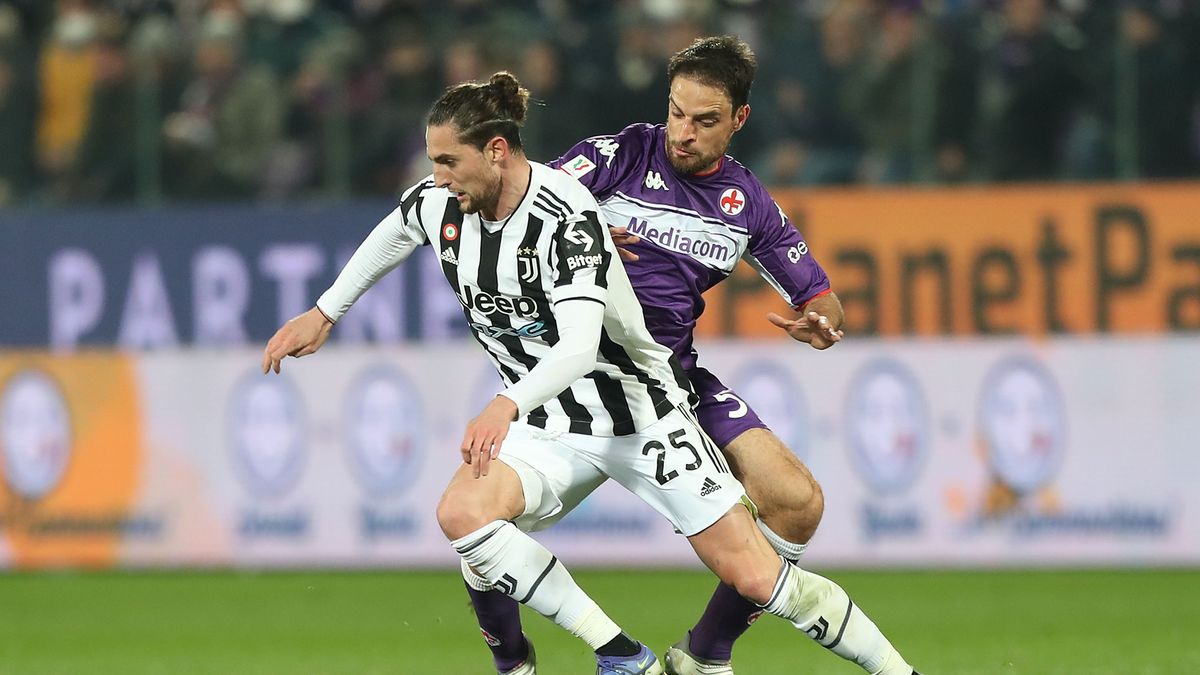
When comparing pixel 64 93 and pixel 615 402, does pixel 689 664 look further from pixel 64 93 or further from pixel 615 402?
pixel 64 93

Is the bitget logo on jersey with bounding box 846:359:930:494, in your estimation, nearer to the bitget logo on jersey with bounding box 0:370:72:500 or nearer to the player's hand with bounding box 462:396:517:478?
the bitget logo on jersey with bounding box 0:370:72:500

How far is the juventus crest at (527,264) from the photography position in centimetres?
680

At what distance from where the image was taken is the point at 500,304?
692 cm

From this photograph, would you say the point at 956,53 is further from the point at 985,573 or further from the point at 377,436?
the point at 377,436

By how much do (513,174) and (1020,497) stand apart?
747 cm

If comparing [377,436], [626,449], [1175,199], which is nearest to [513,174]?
[626,449]

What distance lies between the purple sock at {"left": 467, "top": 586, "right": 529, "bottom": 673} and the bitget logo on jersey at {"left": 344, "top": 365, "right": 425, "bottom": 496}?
641 centimetres

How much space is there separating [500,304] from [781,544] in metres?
1.51

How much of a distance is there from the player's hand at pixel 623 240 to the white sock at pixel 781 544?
1132 mm

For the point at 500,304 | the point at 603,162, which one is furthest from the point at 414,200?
the point at 603,162

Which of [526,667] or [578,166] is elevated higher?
[578,166]

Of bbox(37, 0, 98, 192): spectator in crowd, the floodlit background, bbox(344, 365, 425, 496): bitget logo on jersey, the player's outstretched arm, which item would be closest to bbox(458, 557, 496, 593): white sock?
the player's outstretched arm

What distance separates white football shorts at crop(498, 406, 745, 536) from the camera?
701cm

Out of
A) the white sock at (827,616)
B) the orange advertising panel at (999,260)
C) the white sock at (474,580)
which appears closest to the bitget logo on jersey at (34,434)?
the orange advertising panel at (999,260)
